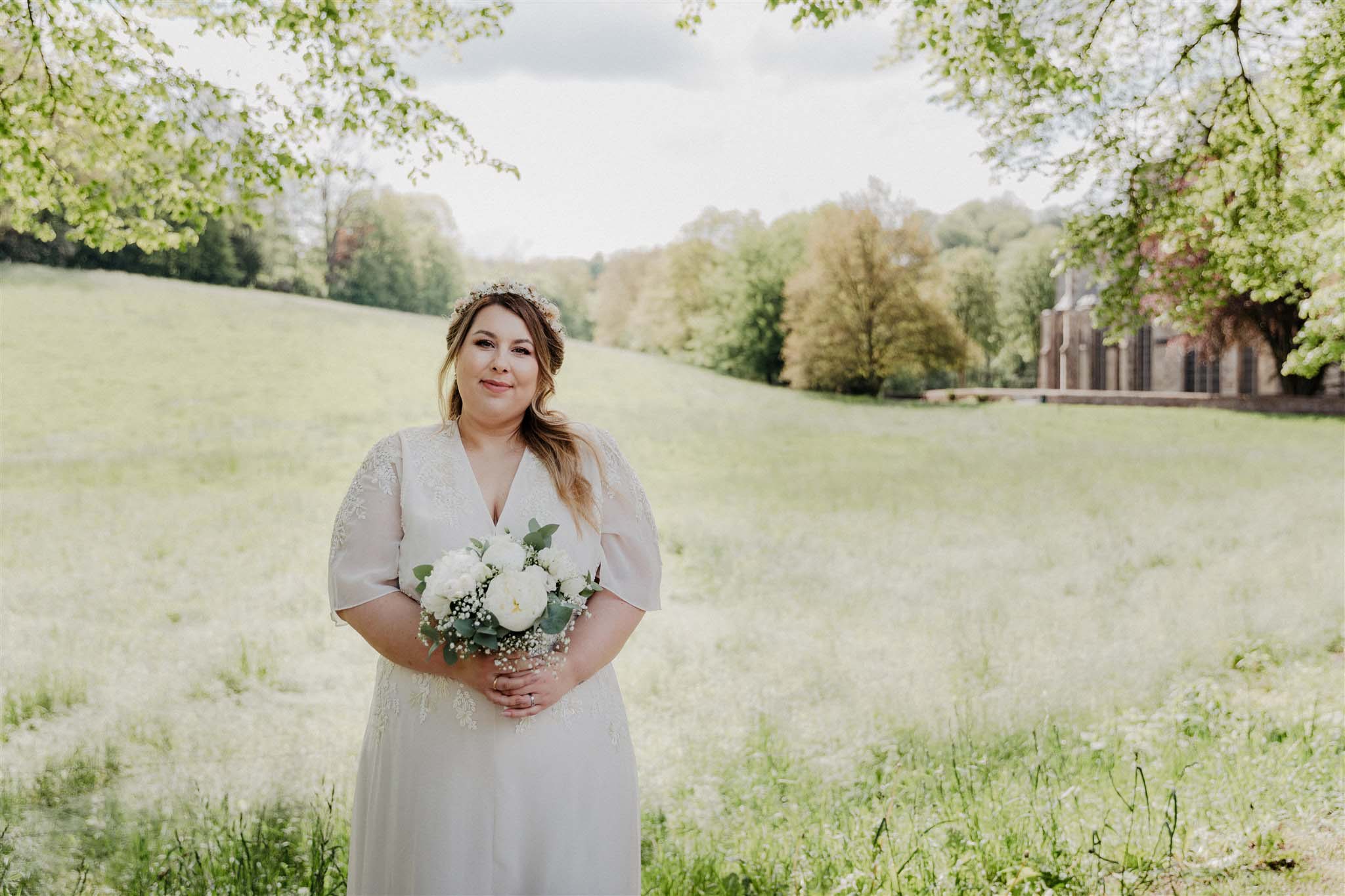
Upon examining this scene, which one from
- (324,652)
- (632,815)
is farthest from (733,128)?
(632,815)

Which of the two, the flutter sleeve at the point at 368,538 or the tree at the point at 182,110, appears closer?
the flutter sleeve at the point at 368,538

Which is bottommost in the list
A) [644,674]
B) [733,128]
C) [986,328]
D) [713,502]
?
[644,674]

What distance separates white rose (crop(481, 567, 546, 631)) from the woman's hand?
174 millimetres

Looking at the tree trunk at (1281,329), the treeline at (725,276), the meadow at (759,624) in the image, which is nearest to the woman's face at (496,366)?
the meadow at (759,624)

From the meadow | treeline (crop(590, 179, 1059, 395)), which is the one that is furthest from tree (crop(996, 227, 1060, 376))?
the meadow

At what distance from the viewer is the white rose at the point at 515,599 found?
176cm

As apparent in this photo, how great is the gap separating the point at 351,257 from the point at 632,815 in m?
16.1

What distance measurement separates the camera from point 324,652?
768 cm

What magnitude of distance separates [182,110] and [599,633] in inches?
168

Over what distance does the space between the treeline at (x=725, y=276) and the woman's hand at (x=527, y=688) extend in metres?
14.7

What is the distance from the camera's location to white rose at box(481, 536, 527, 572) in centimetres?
181

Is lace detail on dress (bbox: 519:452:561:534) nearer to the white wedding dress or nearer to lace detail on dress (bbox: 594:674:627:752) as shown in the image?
the white wedding dress

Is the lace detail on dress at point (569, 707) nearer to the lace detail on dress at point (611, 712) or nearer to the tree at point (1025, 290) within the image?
the lace detail on dress at point (611, 712)

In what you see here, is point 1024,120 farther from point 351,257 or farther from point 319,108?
point 351,257
